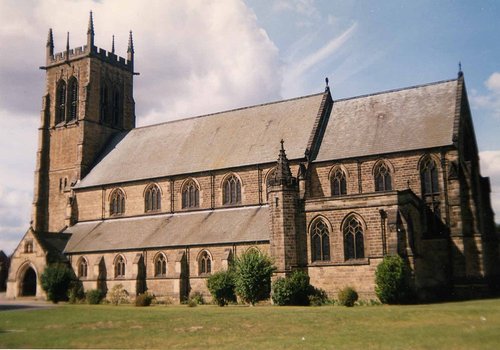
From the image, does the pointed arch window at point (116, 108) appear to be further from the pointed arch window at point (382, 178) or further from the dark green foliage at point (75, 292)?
the pointed arch window at point (382, 178)

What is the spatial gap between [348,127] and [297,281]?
15464 mm

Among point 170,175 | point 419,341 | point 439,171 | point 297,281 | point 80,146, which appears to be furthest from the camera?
point 80,146

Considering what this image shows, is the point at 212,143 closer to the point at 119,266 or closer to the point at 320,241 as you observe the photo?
the point at 119,266

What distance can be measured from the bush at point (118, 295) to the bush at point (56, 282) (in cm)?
412

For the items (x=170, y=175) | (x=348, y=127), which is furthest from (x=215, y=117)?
(x=348, y=127)

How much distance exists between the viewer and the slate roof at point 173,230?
45531mm

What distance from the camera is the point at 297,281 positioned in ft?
125

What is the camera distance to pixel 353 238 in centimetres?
3853

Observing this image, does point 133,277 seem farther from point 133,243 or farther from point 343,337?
point 343,337

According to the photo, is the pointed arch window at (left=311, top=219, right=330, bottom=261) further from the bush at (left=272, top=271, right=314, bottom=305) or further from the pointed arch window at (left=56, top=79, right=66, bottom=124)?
the pointed arch window at (left=56, top=79, right=66, bottom=124)

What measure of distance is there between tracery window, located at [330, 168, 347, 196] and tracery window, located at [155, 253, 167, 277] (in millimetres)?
14528

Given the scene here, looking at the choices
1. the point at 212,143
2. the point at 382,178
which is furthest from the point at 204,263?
the point at 382,178

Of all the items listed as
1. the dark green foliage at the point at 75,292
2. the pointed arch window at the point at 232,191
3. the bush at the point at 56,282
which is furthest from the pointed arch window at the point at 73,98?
the pointed arch window at the point at 232,191

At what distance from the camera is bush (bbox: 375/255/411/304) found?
3528 centimetres
